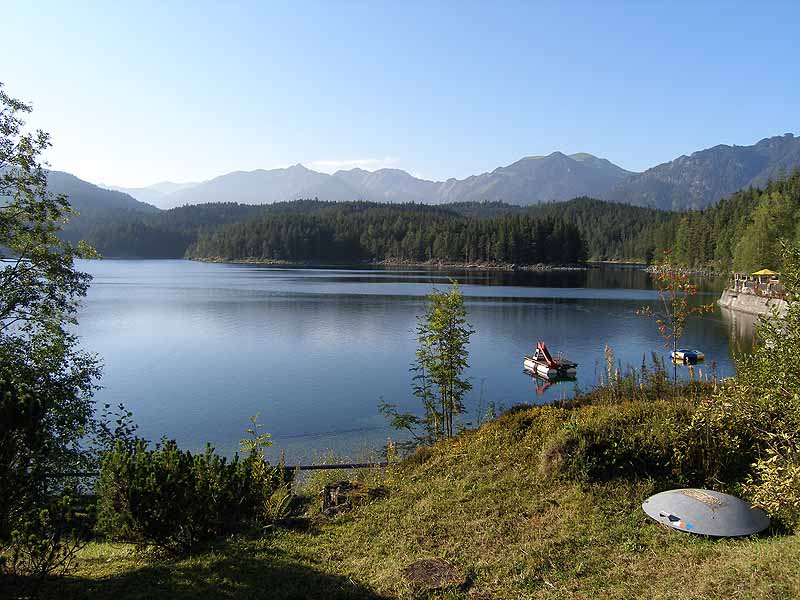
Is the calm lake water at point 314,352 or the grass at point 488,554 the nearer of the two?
the grass at point 488,554

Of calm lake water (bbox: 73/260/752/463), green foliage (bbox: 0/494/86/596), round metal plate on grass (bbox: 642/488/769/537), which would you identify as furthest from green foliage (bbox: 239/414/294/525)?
calm lake water (bbox: 73/260/752/463)

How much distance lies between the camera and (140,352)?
39.8 metres

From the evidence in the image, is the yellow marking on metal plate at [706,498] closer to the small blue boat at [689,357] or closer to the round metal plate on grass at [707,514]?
the round metal plate on grass at [707,514]

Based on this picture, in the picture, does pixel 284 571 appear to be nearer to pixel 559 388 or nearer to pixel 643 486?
pixel 643 486

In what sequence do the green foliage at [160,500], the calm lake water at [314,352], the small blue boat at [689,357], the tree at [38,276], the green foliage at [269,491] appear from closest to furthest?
the green foliage at [160,500]
the green foliage at [269,491]
the tree at [38,276]
the calm lake water at [314,352]
the small blue boat at [689,357]

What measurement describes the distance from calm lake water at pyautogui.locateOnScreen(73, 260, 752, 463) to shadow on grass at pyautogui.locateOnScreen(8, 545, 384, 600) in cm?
1222

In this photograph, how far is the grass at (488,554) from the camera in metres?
6.51

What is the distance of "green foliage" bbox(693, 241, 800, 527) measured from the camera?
700 centimetres

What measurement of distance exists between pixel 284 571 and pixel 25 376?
8.04 m

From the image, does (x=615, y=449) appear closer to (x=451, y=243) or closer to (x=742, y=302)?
(x=742, y=302)

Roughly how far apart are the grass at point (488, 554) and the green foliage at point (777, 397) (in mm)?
582

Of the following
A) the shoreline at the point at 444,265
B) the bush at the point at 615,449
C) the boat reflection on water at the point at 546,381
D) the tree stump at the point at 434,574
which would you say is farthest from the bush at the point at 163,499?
the shoreline at the point at 444,265

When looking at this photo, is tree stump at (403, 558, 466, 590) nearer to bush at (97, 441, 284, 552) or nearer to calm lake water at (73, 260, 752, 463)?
bush at (97, 441, 284, 552)

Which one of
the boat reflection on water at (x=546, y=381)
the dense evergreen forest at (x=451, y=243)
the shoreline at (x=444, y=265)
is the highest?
the dense evergreen forest at (x=451, y=243)
